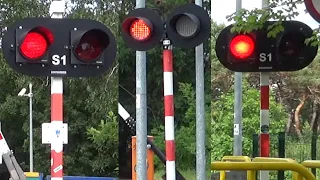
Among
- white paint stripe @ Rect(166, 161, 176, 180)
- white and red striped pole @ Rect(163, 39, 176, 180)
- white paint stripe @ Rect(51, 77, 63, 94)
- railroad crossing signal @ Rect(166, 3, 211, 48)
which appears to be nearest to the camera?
white paint stripe @ Rect(51, 77, 63, 94)

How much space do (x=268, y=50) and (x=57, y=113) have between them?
109 cm

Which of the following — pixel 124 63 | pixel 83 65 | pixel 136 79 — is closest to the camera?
pixel 83 65

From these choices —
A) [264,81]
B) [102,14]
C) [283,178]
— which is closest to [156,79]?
[264,81]

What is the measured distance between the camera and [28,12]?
6.11 metres

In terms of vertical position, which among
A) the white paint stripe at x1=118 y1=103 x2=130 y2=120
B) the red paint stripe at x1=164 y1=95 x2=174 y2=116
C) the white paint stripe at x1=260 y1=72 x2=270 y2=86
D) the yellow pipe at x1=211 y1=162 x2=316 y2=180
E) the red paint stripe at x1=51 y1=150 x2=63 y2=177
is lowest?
the red paint stripe at x1=51 y1=150 x2=63 y2=177

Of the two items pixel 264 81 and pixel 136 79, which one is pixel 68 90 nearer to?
pixel 136 79

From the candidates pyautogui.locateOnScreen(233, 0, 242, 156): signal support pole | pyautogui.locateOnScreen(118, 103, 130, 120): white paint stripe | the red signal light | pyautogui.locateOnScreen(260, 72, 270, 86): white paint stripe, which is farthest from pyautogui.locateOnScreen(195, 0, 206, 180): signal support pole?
the red signal light

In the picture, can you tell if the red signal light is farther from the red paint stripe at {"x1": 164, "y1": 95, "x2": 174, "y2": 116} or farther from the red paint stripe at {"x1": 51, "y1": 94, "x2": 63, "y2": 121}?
the red paint stripe at {"x1": 164, "y1": 95, "x2": 174, "y2": 116}

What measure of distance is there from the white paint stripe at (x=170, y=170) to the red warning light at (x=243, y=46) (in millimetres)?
751

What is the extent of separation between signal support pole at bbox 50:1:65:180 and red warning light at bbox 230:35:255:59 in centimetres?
88

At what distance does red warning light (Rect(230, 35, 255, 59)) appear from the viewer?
3.04 m

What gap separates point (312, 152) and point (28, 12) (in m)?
3.58

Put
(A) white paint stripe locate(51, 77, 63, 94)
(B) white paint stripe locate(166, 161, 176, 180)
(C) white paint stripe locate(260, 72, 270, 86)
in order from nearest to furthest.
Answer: (A) white paint stripe locate(51, 77, 63, 94), (C) white paint stripe locate(260, 72, 270, 86), (B) white paint stripe locate(166, 161, 176, 180)

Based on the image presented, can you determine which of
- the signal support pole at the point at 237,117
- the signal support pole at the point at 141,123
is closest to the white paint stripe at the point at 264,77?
the signal support pole at the point at 237,117
